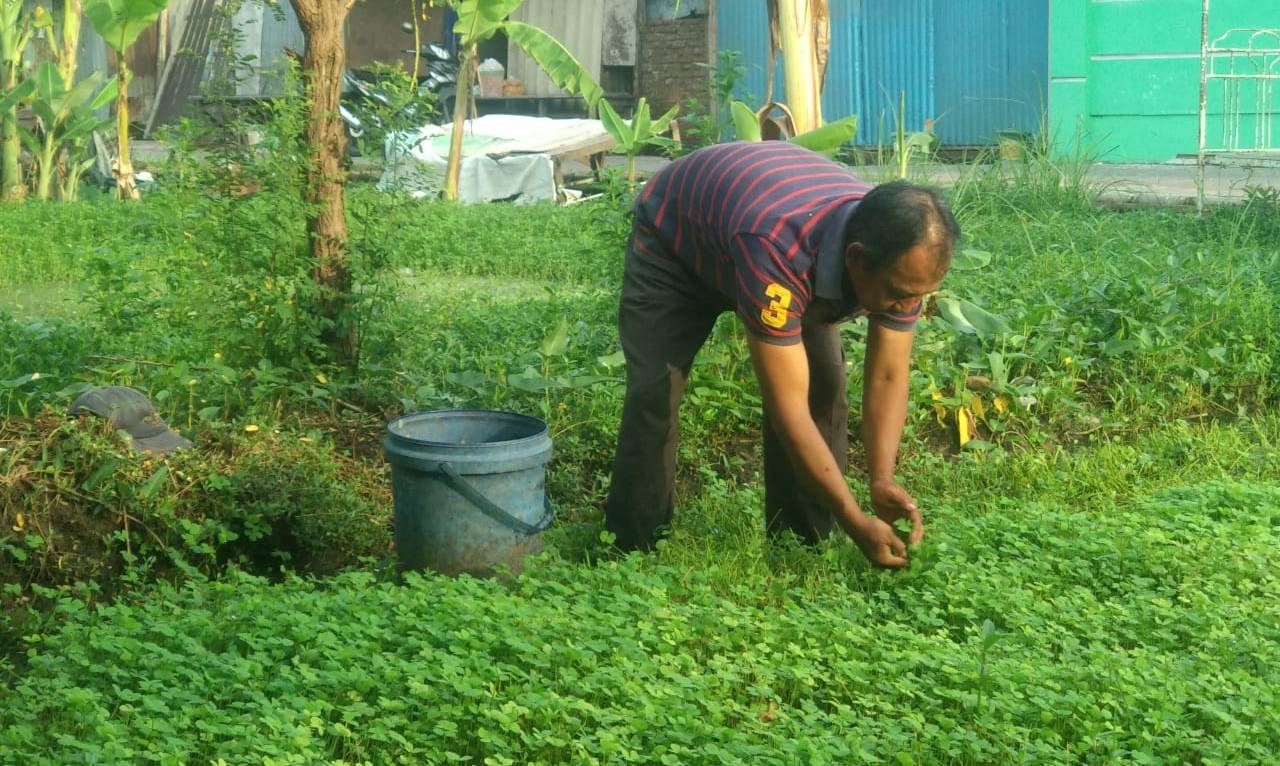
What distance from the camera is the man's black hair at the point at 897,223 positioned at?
12.0 ft

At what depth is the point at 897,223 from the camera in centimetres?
365

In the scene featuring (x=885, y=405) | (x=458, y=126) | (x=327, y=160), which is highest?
(x=458, y=126)

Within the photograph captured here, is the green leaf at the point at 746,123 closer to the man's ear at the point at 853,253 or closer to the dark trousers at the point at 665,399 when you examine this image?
the dark trousers at the point at 665,399

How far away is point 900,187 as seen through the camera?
3750 mm

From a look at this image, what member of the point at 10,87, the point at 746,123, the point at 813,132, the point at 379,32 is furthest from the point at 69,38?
the point at 813,132

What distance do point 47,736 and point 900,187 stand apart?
8.57 ft

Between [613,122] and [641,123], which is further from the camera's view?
[613,122]

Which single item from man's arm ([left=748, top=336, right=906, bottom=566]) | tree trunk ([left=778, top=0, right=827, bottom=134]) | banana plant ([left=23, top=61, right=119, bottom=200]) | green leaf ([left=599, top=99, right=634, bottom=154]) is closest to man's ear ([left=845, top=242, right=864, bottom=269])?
man's arm ([left=748, top=336, right=906, bottom=566])

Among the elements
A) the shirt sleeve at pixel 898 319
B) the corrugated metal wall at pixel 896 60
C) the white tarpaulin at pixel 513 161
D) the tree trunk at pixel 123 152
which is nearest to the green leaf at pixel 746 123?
the shirt sleeve at pixel 898 319

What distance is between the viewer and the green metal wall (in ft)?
51.2

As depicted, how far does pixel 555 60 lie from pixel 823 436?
372 inches

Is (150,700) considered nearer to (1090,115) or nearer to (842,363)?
(842,363)

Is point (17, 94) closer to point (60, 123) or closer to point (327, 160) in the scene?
point (60, 123)

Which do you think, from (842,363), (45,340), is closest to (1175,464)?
(842,363)
